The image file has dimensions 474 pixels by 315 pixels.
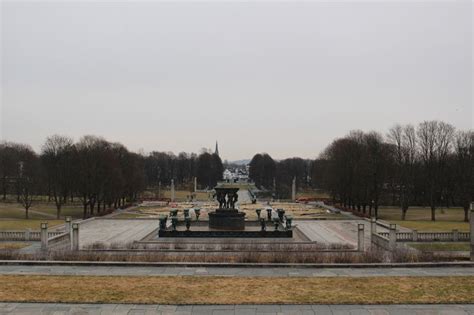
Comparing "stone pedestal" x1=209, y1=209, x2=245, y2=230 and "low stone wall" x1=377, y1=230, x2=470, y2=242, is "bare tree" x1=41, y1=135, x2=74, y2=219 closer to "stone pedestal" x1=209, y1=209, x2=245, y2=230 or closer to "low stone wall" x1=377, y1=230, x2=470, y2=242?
"stone pedestal" x1=209, y1=209, x2=245, y2=230

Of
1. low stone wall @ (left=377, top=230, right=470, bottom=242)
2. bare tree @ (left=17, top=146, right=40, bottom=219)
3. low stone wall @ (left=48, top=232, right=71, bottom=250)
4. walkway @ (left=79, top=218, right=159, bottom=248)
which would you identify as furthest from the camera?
bare tree @ (left=17, top=146, right=40, bottom=219)

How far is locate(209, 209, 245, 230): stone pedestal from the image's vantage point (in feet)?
137

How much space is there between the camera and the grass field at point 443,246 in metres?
32.4

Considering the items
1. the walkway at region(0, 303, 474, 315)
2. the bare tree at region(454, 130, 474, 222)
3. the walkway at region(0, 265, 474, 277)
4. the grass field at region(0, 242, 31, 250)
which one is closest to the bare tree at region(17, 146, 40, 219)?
the grass field at region(0, 242, 31, 250)

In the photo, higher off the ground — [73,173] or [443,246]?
[73,173]

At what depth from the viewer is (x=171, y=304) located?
15.6 meters

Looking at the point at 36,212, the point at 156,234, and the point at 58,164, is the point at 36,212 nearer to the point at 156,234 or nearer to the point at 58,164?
the point at 58,164

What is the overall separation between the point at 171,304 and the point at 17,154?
77.4 meters

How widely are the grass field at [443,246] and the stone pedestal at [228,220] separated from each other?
14.2 m

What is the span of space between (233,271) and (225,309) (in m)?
6.22

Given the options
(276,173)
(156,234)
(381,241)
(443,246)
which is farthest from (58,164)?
(276,173)

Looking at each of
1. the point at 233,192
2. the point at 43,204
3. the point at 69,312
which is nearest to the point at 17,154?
the point at 43,204

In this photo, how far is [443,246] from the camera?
111 feet

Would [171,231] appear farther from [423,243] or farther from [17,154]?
[17,154]
